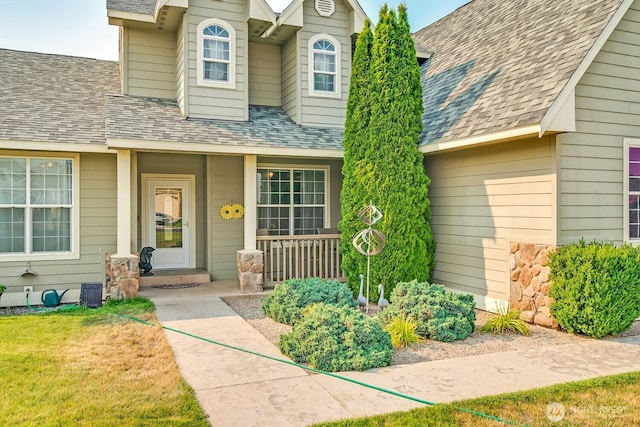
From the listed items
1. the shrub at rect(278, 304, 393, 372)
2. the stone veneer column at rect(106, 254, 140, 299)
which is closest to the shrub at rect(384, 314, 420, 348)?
the shrub at rect(278, 304, 393, 372)

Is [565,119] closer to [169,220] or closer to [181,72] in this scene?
[181,72]

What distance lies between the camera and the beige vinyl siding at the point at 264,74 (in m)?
11.2

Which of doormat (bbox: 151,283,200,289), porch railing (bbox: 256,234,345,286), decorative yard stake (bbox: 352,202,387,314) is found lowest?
doormat (bbox: 151,283,200,289)

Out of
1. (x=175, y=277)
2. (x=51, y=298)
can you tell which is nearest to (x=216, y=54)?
(x=175, y=277)

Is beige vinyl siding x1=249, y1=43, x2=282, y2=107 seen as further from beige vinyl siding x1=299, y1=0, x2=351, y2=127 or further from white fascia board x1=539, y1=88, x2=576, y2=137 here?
white fascia board x1=539, y1=88, x2=576, y2=137

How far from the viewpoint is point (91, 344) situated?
568cm

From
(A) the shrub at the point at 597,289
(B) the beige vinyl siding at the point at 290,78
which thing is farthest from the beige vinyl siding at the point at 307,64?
(A) the shrub at the point at 597,289

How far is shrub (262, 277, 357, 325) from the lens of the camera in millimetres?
6770

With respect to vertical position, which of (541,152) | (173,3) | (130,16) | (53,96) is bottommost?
(541,152)

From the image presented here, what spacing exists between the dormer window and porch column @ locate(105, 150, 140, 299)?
98.8 inches

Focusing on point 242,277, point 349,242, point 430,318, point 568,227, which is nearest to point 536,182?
point 568,227

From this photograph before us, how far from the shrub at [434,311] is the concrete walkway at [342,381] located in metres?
0.73

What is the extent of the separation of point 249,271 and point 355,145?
9.81 feet

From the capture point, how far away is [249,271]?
916 centimetres
